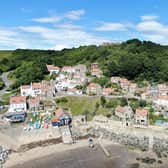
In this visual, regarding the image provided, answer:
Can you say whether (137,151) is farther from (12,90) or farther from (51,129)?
(12,90)

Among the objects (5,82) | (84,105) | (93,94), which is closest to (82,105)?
(84,105)

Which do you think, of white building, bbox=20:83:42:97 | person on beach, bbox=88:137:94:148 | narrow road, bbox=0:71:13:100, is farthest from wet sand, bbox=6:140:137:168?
narrow road, bbox=0:71:13:100

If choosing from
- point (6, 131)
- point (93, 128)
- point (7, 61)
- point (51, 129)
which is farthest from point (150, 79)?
point (7, 61)

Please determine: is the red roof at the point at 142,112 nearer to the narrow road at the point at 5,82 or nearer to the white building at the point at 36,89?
the white building at the point at 36,89

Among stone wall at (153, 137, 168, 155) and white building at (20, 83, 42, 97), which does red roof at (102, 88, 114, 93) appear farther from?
stone wall at (153, 137, 168, 155)

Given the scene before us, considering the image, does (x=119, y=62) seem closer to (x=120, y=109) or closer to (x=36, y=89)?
(x=36, y=89)

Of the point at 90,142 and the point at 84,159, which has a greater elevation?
the point at 90,142
